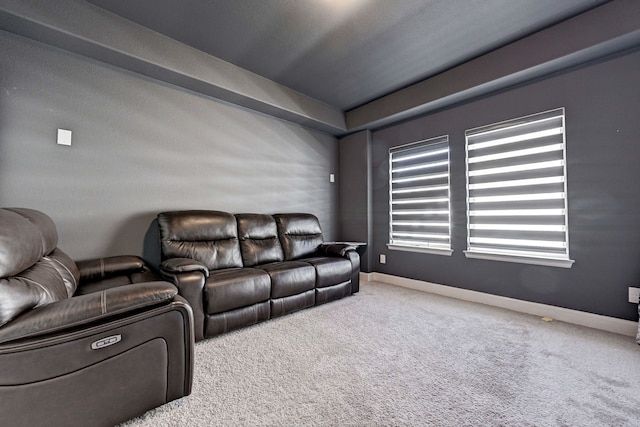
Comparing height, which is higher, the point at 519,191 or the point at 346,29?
the point at 346,29

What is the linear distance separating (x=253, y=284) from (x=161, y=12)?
2.46 m

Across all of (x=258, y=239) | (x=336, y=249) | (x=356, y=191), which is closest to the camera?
(x=258, y=239)

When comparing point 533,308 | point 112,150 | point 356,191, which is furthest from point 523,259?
point 112,150

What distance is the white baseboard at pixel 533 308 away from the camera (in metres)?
2.26

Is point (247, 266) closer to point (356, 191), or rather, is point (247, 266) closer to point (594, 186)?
point (356, 191)

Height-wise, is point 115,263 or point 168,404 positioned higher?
point 115,263

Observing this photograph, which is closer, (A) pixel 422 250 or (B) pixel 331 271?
(B) pixel 331 271

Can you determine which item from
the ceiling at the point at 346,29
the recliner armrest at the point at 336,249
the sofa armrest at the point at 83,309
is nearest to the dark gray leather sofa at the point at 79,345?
the sofa armrest at the point at 83,309

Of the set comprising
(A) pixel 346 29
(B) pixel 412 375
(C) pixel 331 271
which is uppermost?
(A) pixel 346 29

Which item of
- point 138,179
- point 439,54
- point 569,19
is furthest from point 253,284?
point 569,19

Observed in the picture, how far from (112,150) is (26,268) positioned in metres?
1.64

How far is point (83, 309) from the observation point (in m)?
1.12

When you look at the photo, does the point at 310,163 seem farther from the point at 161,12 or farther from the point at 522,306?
the point at 522,306

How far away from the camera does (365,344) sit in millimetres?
2078
